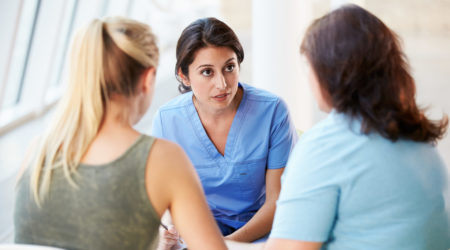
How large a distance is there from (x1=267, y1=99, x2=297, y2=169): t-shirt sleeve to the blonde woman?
672 mm

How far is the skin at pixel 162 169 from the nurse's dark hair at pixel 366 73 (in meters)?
0.36

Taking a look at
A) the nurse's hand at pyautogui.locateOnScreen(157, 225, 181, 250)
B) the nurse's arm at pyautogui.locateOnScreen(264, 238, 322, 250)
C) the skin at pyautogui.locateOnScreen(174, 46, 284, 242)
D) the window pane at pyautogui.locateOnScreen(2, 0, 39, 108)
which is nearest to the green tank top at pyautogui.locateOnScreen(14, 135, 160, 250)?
the nurse's arm at pyautogui.locateOnScreen(264, 238, 322, 250)

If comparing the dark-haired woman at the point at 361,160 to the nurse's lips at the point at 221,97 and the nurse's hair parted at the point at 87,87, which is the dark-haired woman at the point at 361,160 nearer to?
the nurse's hair parted at the point at 87,87

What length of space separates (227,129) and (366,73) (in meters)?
0.79

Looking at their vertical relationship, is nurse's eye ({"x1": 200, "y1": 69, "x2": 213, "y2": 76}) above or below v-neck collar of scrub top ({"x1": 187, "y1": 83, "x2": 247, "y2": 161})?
above

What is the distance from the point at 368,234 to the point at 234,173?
72 centimetres

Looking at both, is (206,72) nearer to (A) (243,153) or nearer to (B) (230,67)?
(B) (230,67)

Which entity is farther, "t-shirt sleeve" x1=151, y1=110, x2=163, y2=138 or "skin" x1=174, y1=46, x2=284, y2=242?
"t-shirt sleeve" x1=151, y1=110, x2=163, y2=138

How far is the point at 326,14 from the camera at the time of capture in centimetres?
113

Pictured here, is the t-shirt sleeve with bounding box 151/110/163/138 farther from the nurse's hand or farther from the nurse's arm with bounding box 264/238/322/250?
the nurse's arm with bounding box 264/238/322/250

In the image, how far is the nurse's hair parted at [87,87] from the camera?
1061 millimetres

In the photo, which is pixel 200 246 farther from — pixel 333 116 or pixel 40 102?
pixel 40 102

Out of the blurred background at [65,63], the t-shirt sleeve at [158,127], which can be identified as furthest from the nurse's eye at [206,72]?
the blurred background at [65,63]

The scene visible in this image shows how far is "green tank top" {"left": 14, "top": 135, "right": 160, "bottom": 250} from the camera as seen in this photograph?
104 centimetres
